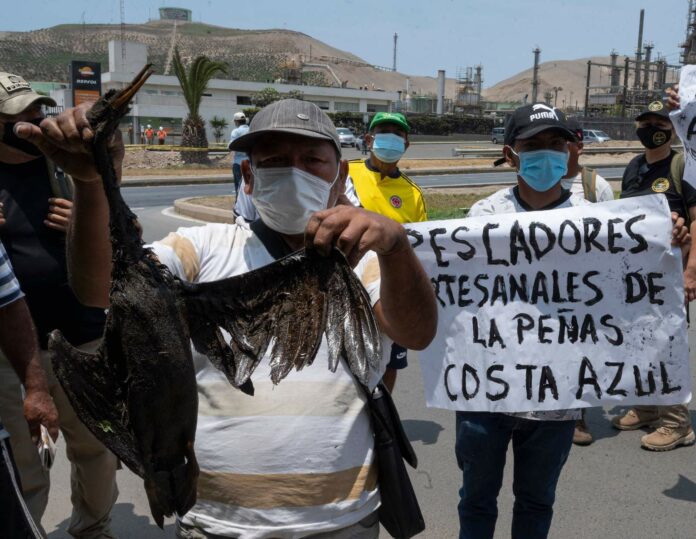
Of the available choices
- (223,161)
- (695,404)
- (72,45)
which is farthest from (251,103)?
(72,45)

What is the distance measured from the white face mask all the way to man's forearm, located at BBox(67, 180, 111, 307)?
1.52 ft

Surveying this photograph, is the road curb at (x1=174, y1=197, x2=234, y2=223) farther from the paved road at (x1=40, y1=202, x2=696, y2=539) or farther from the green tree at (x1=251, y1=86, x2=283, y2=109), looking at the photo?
the green tree at (x1=251, y1=86, x2=283, y2=109)

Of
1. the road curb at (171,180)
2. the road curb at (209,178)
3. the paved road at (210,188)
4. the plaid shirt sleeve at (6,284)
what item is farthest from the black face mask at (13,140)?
the road curb at (171,180)

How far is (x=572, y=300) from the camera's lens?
10.8ft

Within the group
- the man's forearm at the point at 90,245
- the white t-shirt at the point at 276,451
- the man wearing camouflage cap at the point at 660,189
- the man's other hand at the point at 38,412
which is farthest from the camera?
the man wearing camouflage cap at the point at 660,189

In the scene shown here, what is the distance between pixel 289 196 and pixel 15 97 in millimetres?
1642

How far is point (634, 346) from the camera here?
10.8 feet

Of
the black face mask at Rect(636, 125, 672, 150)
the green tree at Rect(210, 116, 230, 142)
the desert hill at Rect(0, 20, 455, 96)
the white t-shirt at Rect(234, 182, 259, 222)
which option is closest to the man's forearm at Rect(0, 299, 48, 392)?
the white t-shirt at Rect(234, 182, 259, 222)

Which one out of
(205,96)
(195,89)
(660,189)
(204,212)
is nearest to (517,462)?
(660,189)

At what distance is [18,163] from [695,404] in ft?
16.2

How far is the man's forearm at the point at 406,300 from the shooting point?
1895 mm

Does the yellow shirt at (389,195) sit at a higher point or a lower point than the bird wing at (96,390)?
higher

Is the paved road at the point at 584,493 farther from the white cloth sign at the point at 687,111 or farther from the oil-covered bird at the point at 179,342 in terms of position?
the oil-covered bird at the point at 179,342

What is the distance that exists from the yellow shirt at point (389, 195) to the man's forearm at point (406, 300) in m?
3.22
